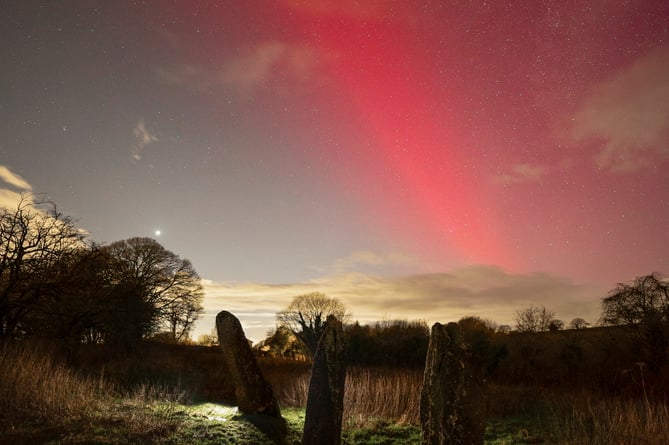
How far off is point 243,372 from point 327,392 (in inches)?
161

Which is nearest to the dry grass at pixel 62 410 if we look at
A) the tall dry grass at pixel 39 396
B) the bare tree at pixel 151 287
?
the tall dry grass at pixel 39 396

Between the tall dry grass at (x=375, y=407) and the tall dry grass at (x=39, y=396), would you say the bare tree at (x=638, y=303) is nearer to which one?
the tall dry grass at (x=375, y=407)

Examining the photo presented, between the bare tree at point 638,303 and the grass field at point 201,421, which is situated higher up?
the bare tree at point 638,303

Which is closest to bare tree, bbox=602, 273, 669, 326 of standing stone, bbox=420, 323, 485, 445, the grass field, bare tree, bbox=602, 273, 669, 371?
bare tree, bbox=602, 273, 669, 371

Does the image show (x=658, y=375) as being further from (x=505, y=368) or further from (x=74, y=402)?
(x=74, y=402)

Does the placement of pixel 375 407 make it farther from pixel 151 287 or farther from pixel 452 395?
pixel 151 287

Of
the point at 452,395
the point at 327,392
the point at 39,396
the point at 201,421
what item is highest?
the point at 452,395

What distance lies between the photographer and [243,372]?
1535 cm

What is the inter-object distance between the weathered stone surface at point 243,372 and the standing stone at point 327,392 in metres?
2.81

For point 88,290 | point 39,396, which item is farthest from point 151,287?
point 39,396

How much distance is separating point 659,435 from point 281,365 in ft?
90.8

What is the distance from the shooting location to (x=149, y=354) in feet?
109

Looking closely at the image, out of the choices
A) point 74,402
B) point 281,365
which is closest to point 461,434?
point 74,402

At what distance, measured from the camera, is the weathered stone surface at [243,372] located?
48.4 feet
